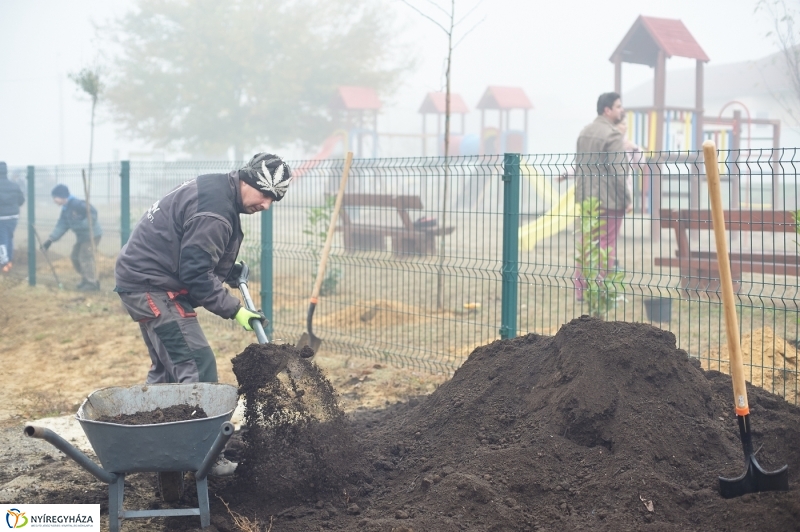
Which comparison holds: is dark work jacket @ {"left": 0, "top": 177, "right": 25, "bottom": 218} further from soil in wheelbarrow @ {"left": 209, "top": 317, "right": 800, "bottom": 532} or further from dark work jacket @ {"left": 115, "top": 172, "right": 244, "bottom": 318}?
soil in wheelbarrow @ {"left": 209, "top": 317, "right": 800, "bottom": 532}

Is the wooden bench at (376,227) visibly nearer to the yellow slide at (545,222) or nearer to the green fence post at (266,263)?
the green fence post at (266,263)

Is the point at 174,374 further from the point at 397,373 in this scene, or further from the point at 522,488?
the point at 397,373

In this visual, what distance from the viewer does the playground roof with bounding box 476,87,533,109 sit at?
33.9 meters

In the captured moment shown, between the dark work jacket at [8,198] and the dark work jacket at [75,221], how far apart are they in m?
0.85

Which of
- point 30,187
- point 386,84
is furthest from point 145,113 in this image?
point 30,187

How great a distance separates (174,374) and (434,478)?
1.65 meters

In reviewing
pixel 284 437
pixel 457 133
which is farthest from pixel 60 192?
pixel 457 133

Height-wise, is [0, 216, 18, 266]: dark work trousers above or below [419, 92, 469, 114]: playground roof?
below

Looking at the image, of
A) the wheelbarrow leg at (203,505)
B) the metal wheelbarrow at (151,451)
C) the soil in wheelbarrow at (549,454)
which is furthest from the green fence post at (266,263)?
the wheelbarrow leg at (203,505)

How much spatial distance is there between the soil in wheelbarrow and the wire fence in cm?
95

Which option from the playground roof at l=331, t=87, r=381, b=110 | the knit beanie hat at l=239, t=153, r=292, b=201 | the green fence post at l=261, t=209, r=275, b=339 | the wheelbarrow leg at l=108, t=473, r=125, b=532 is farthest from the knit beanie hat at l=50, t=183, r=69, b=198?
the playground roof at l=331, t=87, r=381, b=110

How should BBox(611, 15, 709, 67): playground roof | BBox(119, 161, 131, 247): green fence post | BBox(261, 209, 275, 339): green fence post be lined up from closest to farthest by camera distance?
BBox(261, 209, 275, 339): green fence post < BBox(119, 161, 131, 247): green fence post < BBox(611, 15, 709, 67): playground roof

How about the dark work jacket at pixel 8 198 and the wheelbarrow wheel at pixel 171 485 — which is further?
the dark work jacket at pixel 8 198

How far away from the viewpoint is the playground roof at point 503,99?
111 ft
